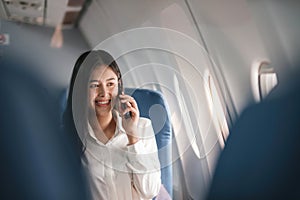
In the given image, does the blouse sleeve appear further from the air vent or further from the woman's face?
the air vent

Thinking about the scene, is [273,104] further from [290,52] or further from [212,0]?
[212,0]

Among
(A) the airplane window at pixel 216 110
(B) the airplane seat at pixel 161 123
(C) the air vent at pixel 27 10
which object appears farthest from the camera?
(A) the airplane window at pixel 216 110

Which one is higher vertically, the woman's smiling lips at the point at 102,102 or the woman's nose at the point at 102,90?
the woman's nose at the point at 102,90

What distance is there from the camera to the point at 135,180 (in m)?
1.81

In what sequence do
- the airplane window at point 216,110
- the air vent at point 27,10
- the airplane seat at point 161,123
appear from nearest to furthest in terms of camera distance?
the air vent at point 27,10
the airplane seat at point 161,123
the airplane window at point 216,110

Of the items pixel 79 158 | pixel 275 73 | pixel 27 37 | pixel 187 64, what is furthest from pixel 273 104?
pixel 27 37

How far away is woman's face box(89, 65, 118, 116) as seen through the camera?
1.79m

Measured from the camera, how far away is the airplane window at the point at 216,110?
1.93m

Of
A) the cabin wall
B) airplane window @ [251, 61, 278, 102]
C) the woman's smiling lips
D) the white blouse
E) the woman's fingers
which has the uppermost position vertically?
the cabin wall

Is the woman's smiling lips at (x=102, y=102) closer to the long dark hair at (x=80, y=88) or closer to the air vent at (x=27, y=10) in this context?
the long dark hair at (x=80, y=88)

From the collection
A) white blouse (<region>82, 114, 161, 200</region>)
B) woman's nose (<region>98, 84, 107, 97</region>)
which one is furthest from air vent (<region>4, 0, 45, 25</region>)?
white blouse (<region>82, 114, 161, 200</region>)

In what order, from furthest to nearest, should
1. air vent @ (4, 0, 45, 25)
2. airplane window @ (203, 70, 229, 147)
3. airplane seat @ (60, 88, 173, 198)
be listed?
airplane window @ (203, 70, 229, 147) < airplane seat @ (60, 88, 173, 198) < air vent @ (4, 0, 45, 25)

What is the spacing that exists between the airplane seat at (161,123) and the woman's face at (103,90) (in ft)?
0.32

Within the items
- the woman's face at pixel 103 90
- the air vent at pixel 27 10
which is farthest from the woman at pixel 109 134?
the air vent at pixel 27 10
